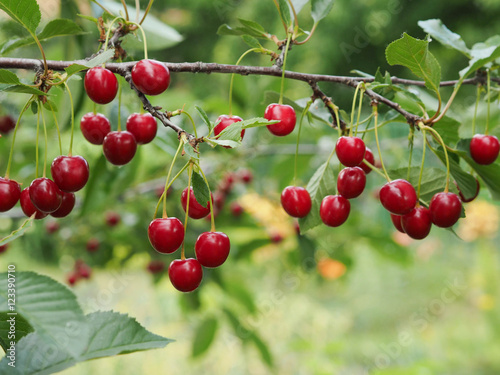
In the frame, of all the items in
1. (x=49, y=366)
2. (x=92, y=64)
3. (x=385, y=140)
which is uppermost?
(x=385, y=140)

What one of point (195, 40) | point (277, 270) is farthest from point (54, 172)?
point (195, 40)

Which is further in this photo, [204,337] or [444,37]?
[204,337]

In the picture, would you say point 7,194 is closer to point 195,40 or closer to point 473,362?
point 473,362

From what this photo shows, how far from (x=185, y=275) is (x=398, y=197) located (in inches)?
12.3

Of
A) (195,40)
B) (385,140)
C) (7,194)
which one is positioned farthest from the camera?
(195,40)

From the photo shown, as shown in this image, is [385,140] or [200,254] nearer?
[200,254]

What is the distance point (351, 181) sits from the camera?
0.74 metres

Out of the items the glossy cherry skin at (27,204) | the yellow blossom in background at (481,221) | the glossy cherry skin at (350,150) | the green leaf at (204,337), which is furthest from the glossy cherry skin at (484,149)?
the yellow blossom in background at (481,221)

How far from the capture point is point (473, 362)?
3732mm

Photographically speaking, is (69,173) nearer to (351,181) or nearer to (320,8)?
(351,181)

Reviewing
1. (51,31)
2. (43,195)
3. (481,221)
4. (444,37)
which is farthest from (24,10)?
(481,221)

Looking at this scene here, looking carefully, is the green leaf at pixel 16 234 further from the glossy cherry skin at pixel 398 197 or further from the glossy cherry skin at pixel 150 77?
the glossy cherry skin at pixel 398 197

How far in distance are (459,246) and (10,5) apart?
592 cm

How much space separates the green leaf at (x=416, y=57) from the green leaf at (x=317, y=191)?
Answer: 20cm
